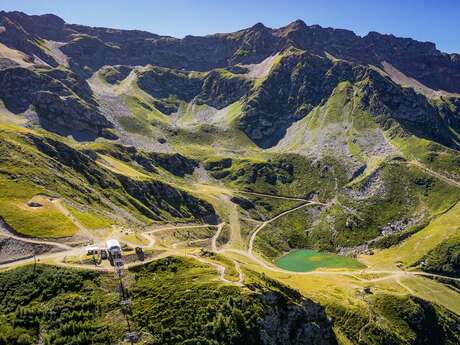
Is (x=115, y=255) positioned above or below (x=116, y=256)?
above

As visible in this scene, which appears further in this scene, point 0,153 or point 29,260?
point 0,153

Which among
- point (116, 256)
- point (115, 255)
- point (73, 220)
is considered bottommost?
point (116, 256)

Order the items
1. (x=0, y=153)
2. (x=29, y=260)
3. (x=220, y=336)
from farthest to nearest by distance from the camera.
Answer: (x=0, y=153) < (x=29, y=260) < (x=220, y=336)

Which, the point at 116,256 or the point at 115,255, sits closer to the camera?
the point at 116,256

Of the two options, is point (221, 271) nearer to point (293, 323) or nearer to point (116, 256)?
point (293, 323)

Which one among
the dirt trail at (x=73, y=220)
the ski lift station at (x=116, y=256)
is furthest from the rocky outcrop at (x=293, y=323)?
the dirt trail at (x=73, y=220)

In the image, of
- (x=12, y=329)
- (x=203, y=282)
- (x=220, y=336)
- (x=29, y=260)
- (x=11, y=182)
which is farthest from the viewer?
(x=11, y=182)

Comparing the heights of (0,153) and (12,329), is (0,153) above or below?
above

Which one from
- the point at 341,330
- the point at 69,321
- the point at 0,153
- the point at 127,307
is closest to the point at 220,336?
the point at 127,307

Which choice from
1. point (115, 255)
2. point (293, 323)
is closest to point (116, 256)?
point (115, 255)

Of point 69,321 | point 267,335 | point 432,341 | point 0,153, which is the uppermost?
point 0,153

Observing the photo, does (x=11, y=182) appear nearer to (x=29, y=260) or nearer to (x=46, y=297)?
(x=29, y=260)
